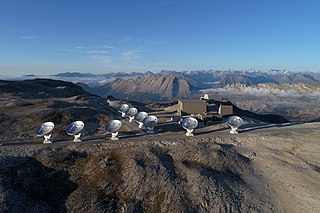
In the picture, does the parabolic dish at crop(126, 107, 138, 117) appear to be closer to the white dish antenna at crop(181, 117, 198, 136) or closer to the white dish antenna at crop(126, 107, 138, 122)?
the white dish antenna at crop(126, 107, 138, 122)

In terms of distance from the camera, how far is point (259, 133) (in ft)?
197

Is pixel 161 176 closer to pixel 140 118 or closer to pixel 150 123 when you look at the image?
pixel 150 123

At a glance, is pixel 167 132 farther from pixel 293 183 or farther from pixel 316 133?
pixel 316 133

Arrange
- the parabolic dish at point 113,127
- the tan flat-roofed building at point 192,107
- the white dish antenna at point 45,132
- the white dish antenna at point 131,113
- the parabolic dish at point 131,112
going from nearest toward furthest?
the white dish antenna at point 45,132, the parabolic dish at point 113,127, the white dish antenna at point 131,113, the parabolic dish at point 131,112, the tan flat-roofed building at point 192,107

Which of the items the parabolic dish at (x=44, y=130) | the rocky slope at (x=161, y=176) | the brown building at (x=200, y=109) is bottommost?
the rocky slope at (x=161, y=176)

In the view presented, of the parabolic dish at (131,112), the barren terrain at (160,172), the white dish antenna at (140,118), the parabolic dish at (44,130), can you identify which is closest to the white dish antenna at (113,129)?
the barren terrain at (160,172)

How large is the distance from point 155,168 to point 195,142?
517 inches

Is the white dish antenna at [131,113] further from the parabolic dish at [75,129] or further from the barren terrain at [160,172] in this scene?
the parabolic dish at [75,129]

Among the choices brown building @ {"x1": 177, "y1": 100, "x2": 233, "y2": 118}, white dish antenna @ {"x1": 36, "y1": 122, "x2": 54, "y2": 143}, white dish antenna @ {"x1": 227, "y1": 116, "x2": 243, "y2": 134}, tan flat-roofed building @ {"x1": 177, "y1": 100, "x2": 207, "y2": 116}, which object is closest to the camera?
white dish antenna @ {"x1": 36, "y1": 122, "x2": 54, "y2": 143}

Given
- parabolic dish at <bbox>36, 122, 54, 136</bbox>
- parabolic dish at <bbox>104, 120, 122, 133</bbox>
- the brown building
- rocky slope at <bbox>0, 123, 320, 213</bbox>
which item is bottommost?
rocky slope at <bbox>0, 123, 320, 213</bbox>

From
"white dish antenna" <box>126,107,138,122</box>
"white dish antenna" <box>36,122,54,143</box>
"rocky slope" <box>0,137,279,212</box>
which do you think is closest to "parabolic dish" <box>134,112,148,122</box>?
"white dish antenna" <box>126,107,138,122</box>

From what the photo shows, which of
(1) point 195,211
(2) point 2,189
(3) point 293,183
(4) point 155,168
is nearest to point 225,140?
(3) point 293,183

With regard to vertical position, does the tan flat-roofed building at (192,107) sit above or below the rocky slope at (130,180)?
above

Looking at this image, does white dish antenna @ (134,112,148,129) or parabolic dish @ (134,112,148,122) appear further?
parabolic dish @ (134,112,148,122)
